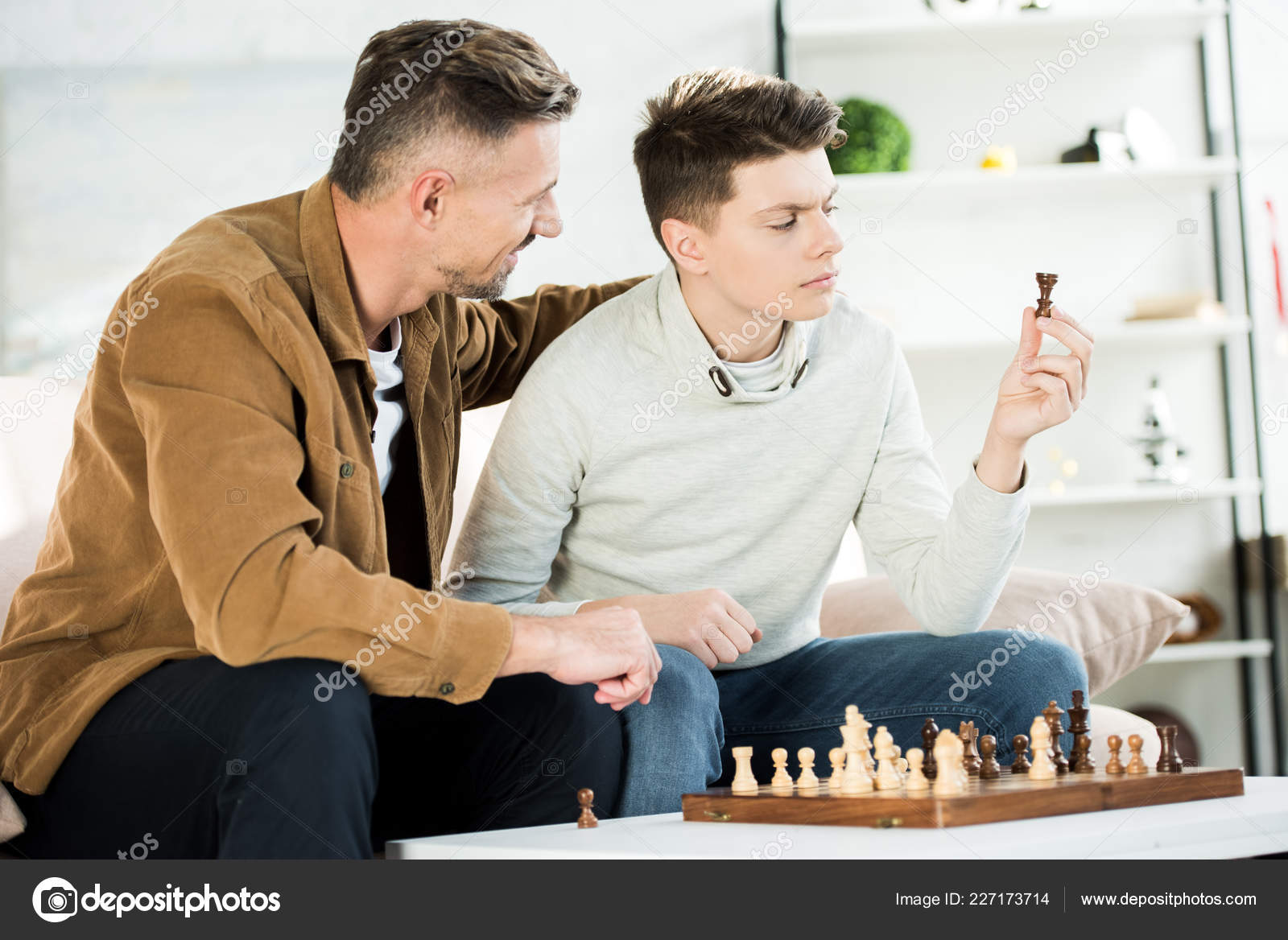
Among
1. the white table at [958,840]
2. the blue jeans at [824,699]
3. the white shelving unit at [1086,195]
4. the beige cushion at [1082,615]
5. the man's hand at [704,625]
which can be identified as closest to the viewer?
the white table at [958,840]

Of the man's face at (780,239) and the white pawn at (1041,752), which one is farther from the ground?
the man's face at (780,239)

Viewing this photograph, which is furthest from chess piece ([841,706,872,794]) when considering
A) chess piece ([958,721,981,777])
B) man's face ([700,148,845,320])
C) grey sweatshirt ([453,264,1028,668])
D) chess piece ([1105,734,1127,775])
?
man's face ([700,148,845,320])

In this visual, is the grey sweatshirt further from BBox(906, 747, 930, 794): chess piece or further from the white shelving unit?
the white shelving unit

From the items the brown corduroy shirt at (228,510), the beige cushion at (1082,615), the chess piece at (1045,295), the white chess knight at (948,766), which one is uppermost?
the chess piece at (1045,295)

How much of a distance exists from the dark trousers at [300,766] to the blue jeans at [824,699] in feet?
0.15

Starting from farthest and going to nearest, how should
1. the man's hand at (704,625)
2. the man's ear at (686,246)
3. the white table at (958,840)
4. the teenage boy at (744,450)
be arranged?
1. the man's ear at (686,246)
2. the teenage boy at (744,450)
3. the man's hand at (704,625)
4. the white table at (958,840)

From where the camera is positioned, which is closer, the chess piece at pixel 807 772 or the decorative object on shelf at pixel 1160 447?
the chess piece at pixel 807 772

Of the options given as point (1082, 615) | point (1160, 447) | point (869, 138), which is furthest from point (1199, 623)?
point (1082, 615)

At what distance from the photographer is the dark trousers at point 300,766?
1.05 metres

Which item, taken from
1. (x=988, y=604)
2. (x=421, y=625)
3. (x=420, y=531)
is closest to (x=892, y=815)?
(x=421, y=625)

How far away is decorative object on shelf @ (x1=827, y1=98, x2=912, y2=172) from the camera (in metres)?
3.30
